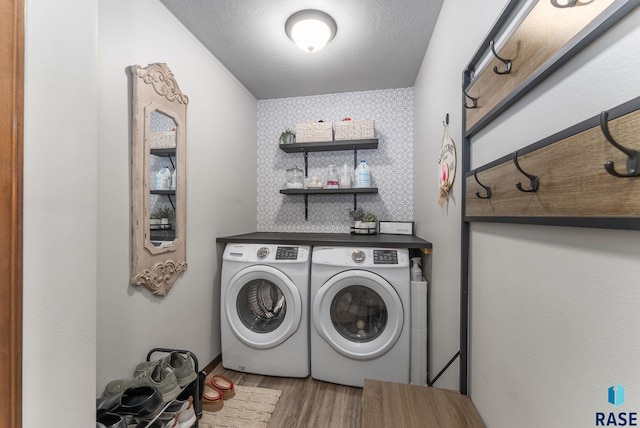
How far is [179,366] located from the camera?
4.83 ft

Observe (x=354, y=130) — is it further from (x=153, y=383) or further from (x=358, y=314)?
(x=153, y=383)

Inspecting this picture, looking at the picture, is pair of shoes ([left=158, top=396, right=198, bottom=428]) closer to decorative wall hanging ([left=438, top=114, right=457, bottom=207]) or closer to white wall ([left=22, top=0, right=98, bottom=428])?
white wall ([left=22, top=0, right=98, bottom=428])

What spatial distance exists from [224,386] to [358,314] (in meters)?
1.06

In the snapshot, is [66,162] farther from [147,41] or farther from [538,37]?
[538,37]

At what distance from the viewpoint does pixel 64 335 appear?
79 centimetres

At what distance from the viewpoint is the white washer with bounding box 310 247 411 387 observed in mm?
1820

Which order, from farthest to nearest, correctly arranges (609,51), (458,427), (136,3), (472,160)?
(136,3), (472,160), (458,427), (609,51)

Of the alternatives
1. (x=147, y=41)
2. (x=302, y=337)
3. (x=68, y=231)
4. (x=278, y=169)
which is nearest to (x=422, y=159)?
(x=278, y=169)

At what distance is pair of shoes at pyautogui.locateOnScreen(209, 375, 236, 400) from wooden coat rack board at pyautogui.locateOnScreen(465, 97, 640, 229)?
196cm

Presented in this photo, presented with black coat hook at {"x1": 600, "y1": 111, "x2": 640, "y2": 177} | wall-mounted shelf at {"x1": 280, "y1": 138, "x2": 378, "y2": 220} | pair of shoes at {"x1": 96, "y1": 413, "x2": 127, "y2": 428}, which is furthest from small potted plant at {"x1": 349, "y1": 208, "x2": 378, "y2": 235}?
black coat hook at {"x1": 600, "y1": 111, "x2": 640, "y2": 177}

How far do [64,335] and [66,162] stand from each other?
52 centimetres

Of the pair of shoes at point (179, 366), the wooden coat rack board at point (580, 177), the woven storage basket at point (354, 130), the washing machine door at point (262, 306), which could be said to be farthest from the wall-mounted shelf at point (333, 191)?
the wooden coat rack board at point (580, 177)

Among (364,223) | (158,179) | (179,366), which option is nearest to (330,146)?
(364,223)

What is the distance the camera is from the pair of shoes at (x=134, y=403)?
1114 millimetres
